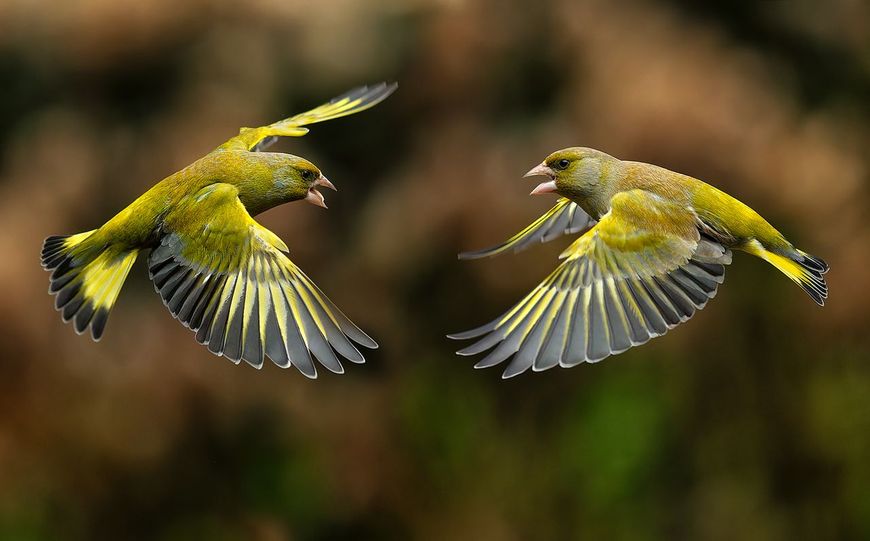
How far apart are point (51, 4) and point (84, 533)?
3.92 meters

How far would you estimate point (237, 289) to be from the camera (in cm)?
258

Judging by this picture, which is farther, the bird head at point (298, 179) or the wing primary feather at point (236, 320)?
the bird head at point (298, 179)

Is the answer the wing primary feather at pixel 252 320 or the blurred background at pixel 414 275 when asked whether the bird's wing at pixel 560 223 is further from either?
the blurred background at pixel 414 275

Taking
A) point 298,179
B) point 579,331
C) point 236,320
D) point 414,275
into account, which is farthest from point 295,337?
point 414,275

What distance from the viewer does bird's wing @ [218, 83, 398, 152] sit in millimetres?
2850

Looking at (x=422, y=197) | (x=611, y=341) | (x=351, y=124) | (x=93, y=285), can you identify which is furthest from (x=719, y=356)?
(x=93, y=285)

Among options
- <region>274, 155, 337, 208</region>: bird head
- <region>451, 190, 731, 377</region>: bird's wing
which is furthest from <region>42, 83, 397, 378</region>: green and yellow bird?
<region>451, 190, 731, 377</region>: bird's wing

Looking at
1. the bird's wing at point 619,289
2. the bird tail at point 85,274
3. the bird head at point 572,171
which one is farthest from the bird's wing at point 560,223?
the bird tail at point 85,274

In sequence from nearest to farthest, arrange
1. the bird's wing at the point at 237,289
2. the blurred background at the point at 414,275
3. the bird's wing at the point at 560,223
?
the bird's wing at the point at 237,289 < the bird's wing at the point at 560,223 < the blurred background at the point at 414,275

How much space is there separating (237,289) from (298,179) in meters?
0.30

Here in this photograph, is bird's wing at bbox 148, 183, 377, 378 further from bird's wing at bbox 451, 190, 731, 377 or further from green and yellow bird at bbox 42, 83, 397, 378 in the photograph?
bird's wing at bbox 451, 190, 731, 377

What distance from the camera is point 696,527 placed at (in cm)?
761

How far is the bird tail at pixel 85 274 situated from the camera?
241 centimetres

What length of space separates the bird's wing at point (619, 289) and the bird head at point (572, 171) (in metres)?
0.09
